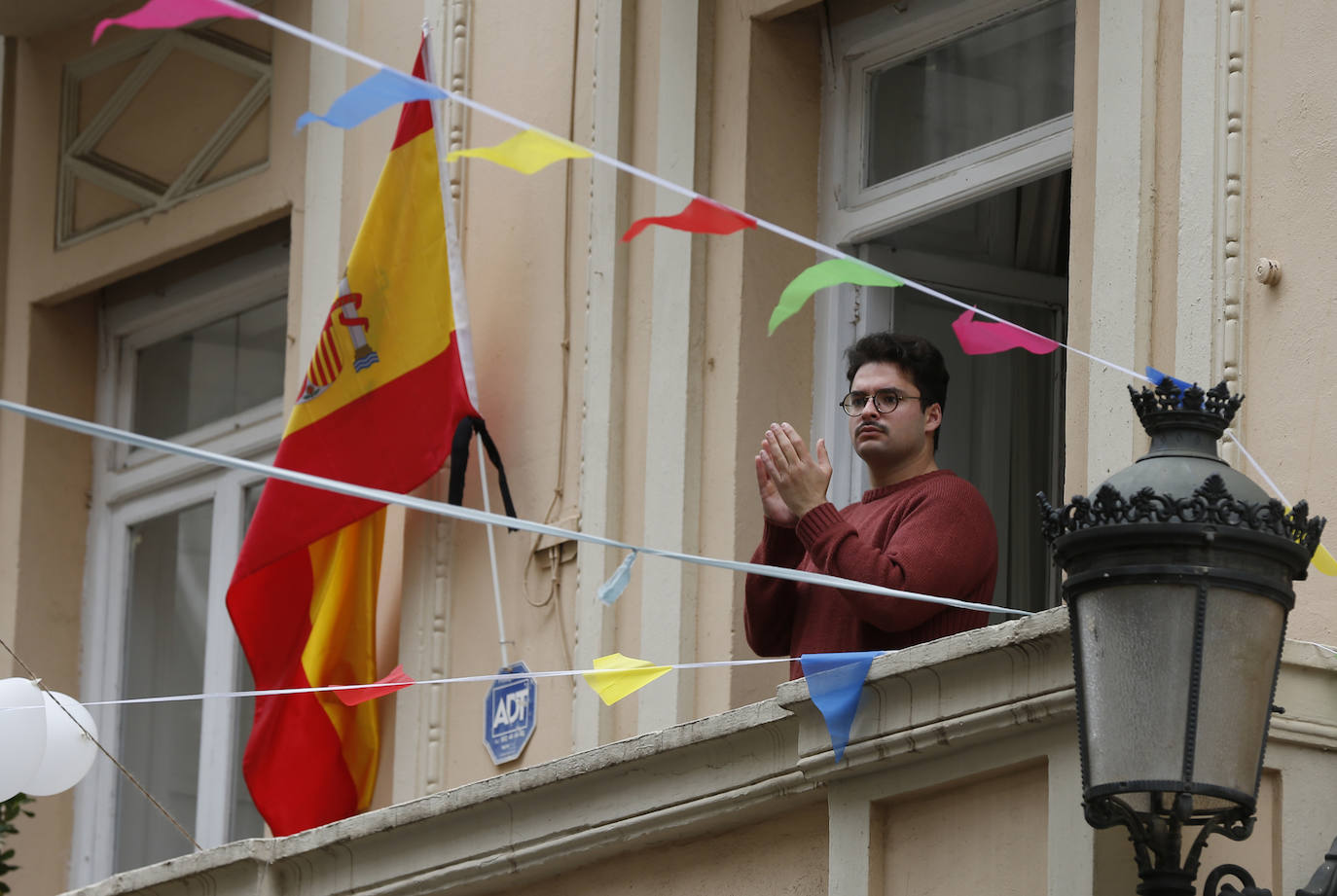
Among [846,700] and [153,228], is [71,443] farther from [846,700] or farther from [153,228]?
[846,700]

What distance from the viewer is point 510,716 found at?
869cm

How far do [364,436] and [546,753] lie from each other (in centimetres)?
123

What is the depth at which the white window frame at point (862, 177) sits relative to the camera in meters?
8.20

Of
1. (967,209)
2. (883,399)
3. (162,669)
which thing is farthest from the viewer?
(162,669)

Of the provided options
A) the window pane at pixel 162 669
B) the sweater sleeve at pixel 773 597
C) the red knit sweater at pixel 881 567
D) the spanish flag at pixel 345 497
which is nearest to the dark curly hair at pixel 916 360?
the red knit sweater at pixel 881 567

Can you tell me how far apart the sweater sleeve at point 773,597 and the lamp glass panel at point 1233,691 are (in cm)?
184

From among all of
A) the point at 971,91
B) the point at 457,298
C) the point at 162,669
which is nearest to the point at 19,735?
the point at 457,298

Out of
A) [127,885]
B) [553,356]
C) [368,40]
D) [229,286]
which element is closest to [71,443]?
[229,286]

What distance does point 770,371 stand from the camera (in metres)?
8.38

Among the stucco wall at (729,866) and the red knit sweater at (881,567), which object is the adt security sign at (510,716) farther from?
the red knit sweater at (881,567)

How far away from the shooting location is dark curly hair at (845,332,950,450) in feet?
22.7

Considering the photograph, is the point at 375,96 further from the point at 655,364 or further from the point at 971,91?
the point at 971,91

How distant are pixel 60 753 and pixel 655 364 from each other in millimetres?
1964

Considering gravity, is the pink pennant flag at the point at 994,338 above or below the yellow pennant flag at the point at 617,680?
above
